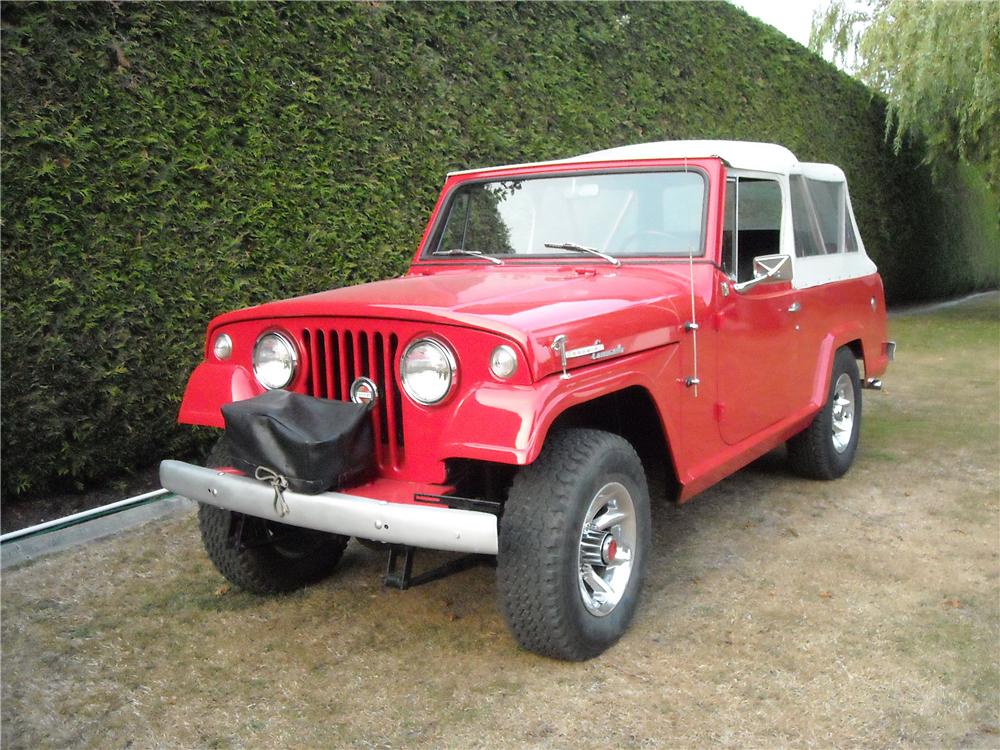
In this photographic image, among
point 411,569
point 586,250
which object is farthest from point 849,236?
point 411,569

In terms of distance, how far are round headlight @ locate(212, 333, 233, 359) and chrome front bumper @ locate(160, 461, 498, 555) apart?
21.3 inches

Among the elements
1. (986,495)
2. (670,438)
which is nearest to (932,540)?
(986,495)

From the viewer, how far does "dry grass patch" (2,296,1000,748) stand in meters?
2.61

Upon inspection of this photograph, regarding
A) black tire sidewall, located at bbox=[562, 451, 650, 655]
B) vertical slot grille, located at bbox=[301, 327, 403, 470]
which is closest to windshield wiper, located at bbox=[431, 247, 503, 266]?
vertical slot grille, located at bbox=[301, 327, 403, 470]

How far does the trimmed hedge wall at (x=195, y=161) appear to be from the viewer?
14.0 ft

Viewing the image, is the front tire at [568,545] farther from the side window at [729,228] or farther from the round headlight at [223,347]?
the round headlight at [223,347]

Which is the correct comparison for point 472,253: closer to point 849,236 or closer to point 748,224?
point 748,224

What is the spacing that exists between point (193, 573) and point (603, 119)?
6251 millimetres

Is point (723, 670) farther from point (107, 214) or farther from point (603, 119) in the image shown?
point (603, 119)

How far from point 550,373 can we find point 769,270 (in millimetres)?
1496

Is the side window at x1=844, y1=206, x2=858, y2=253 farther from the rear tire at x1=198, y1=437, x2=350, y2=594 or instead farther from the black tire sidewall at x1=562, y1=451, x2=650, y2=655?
the rear tire at x1=198, y1=437, x2=350, y2=594

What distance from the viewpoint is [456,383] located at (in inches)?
108

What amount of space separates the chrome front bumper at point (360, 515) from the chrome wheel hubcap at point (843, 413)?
10.5 feet

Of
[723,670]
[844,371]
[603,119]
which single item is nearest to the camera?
[723,670]
